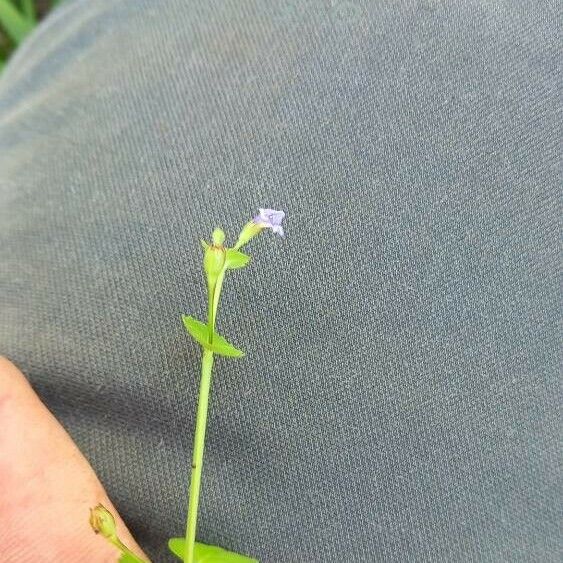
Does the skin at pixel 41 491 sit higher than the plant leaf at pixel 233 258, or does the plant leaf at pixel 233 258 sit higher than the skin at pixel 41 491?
the plant leaf at pixel 233 258

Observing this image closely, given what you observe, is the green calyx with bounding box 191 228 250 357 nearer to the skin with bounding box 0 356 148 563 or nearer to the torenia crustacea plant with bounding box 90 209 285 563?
the torenia crustacea plant with bounding box 90 209 285 563

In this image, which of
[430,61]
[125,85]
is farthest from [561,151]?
[125,85]

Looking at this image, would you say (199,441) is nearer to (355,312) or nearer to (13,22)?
(355,312)

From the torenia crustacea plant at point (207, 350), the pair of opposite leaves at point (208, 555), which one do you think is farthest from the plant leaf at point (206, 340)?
the pair of opposite leaves at point (208, 555)

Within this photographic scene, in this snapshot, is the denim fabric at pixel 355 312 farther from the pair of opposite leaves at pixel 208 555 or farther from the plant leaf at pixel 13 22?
the plant leaf at pixel 13 22

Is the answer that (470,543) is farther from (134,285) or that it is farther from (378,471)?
(134,285)

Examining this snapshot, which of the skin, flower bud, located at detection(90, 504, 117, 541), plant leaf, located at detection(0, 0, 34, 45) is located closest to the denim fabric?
the skin
